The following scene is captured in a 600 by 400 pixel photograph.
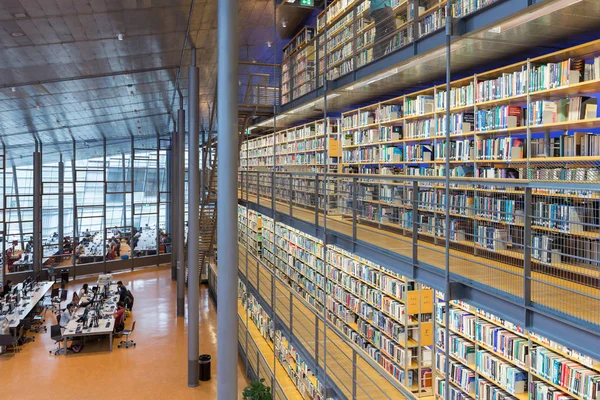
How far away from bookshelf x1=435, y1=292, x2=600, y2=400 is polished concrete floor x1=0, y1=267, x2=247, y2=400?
411 cm

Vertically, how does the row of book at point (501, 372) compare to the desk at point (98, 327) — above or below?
above

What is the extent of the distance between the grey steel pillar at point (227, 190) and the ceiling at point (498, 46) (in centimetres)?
136

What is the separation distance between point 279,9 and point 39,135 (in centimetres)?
822

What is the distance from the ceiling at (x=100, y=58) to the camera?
5707 millimetres

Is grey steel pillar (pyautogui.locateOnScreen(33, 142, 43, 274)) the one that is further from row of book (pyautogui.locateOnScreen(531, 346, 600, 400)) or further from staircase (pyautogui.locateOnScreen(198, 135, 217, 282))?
row of book (pyautogui.locateOnScreen(531, 346, 600, 400))

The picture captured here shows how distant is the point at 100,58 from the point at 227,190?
189 inches

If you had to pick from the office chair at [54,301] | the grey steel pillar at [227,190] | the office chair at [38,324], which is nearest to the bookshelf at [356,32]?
the grey steel pillar at [227,190]

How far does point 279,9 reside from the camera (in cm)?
798

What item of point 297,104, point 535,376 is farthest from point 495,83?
point 297,104

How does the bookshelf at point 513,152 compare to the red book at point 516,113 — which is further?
the red book at point 516,113

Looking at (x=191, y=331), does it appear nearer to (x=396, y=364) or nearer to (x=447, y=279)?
(x=396, y=364)

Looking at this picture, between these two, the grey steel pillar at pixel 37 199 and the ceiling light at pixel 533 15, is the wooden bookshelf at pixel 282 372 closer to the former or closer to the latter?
the ceiling light at pixel 533 15

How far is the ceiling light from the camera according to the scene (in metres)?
2.65

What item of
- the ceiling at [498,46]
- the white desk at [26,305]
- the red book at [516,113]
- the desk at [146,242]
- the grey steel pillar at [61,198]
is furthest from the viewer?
the desk at [146,242]
